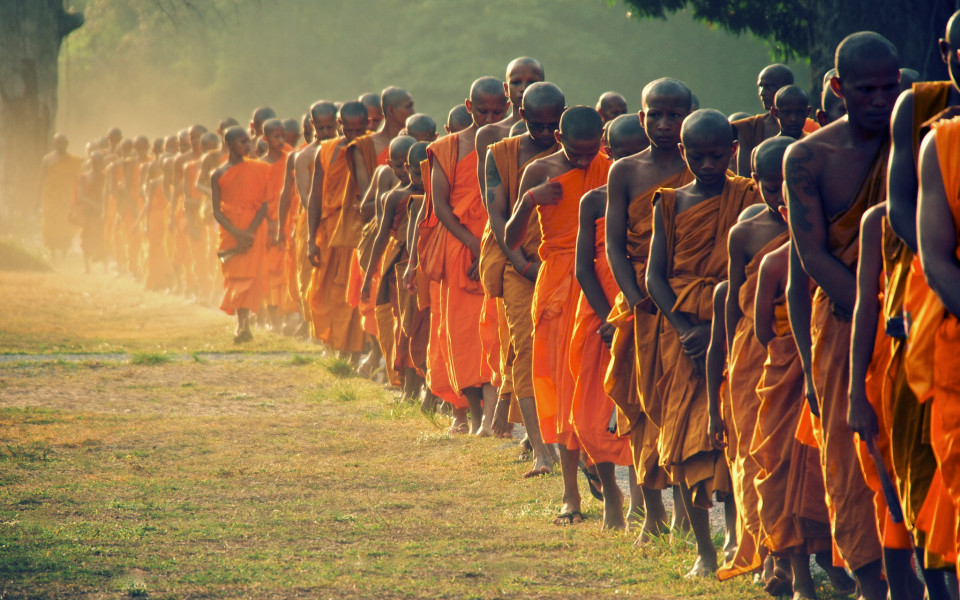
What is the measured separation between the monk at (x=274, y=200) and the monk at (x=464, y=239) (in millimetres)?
5976

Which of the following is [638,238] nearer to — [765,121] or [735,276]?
[735,276]

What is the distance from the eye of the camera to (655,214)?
527cm

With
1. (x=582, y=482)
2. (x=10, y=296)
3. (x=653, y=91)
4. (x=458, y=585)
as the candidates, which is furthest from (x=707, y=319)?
(x=10, y=296)

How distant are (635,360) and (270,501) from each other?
2.27 m

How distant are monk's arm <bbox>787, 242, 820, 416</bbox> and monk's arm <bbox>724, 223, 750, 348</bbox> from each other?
48cm

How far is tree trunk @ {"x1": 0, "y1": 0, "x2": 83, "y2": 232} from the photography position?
24531mm

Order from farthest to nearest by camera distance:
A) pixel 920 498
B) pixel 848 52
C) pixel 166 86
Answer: pixel 166 86 → pixel 848 52 → pixel 920 498

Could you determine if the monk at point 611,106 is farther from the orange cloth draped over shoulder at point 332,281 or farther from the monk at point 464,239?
the orange cloth draped over shoulder at point 332,281

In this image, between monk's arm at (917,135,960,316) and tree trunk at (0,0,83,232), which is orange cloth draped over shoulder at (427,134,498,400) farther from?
tree trunk at (0,0,83,232)

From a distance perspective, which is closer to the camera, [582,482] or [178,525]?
[178,525]

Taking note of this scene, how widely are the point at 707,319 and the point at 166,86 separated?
162 ft

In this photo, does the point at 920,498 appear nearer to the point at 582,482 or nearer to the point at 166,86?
the point at 582,482

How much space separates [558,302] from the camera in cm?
645

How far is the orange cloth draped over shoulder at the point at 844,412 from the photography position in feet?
13.6
